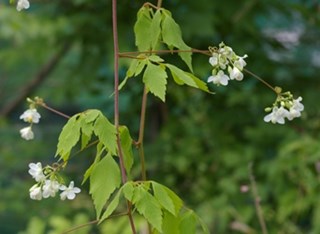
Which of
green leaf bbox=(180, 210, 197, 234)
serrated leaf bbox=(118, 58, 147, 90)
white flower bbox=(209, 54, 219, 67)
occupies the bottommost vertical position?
green leaf bbox=(180, 210, 197, 234)

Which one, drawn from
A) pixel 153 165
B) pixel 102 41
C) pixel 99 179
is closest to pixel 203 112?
pixel 153 165

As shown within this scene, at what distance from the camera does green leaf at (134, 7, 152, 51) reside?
1626 millimetres

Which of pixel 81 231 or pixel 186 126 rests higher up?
pixel 186 126

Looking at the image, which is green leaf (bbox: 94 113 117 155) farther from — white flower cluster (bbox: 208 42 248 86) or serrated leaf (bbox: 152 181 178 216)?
white flower cluster (bbox: 208 42 248 86)

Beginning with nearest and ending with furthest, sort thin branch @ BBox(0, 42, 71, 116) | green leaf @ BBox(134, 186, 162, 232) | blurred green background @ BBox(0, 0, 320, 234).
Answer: green leaf @ BBox(134, 186, 162, 232)
blurred green background @ BBox(0, 0, 320, 234)
thin branch @ BBox(0, 42, 71, 116)

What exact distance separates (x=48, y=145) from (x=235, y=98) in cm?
117

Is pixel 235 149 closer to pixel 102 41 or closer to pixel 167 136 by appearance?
pixel 167 136

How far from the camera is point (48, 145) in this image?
477 centimetres

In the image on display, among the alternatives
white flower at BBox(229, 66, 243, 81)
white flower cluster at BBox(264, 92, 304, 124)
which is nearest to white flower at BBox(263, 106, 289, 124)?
white flower cluster at BBox(264, 92, 304, 124)

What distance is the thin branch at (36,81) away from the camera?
4.84 meters

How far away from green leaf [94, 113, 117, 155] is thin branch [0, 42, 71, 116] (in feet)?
10.7

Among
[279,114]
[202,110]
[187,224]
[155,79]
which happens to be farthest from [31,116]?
[202,110]

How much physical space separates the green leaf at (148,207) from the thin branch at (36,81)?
3.32 meters

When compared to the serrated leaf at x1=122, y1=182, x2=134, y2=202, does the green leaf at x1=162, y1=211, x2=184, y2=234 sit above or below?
below
